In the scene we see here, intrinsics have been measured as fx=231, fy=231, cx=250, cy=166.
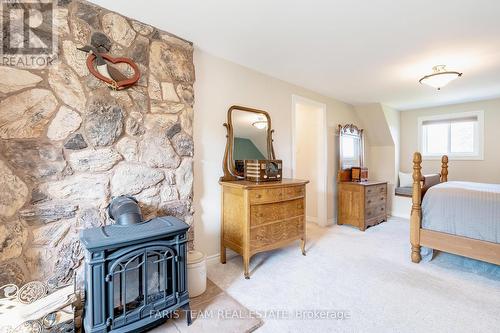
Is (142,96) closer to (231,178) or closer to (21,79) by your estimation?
(21,79)

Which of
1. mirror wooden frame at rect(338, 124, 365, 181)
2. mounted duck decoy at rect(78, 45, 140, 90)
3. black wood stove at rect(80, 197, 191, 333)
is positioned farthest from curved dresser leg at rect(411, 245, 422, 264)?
mounted duck decoy at rect(78, 45, 140, 90)

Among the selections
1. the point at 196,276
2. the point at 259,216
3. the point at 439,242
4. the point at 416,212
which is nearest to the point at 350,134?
the point at 416,212

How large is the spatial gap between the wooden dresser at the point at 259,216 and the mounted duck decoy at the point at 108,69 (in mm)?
1316

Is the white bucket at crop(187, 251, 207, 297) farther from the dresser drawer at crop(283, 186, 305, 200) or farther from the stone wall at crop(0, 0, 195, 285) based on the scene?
the dresser drawer at crop(283, 186, 305, 200)

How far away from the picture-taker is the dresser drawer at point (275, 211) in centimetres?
237

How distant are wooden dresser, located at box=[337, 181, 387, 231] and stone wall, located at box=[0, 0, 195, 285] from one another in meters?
3.06

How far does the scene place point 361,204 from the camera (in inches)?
155

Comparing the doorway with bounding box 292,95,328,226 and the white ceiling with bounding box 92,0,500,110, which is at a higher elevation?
the white ceiling with bounding box 92,0,500,110

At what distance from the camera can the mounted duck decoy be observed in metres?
1.76

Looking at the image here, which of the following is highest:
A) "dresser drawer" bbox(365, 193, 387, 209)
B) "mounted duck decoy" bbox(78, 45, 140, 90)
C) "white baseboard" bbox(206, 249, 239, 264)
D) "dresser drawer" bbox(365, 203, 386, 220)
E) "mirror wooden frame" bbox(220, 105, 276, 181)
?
"mounted duck decoy" bbox(78, 45, 140, 90)

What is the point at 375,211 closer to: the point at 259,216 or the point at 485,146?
the point at 485,146

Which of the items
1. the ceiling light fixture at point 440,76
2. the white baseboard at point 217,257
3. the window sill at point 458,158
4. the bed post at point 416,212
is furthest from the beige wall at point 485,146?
the white baseboard at point 217,257

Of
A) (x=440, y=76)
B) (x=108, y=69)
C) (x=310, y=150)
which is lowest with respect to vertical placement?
(x=310, y=150)

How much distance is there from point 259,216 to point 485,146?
4.87m
